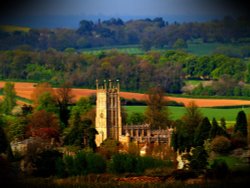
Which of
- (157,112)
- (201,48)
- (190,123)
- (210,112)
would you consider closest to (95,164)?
(190,123)

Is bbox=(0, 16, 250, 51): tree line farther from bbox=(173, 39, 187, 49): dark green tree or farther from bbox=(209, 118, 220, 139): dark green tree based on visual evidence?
bbox=(209, 118, 220, 139): dark green tree

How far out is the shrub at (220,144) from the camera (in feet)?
110

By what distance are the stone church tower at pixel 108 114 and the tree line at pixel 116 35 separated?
2594 centimetres

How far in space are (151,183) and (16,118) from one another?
43.4ft

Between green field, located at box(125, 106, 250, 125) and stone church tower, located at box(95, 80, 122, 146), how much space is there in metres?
3.30

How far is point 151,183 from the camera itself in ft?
97.6

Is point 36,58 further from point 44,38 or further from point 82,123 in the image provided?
point 82,123

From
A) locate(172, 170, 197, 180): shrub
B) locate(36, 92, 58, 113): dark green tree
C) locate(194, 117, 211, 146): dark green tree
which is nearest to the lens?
locate(172, 170, 197, 180): shrub

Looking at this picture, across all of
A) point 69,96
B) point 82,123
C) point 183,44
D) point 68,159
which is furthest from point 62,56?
point 68,159

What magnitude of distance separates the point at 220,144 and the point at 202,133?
181 centimetres

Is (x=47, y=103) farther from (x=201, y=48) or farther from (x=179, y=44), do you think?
(x=179, y=44)

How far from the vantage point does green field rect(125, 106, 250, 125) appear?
43081mm

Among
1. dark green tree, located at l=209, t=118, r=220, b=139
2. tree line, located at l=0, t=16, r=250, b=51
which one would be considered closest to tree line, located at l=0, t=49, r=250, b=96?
tree line, located at l=0, t=16, r=250, b=51

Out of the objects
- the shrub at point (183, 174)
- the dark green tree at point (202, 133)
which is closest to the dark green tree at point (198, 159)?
the shrub at point (183, 174)
